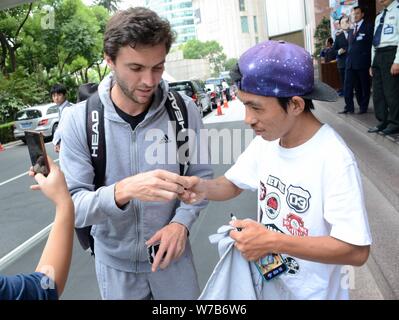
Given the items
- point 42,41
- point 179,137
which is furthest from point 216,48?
point 179,137

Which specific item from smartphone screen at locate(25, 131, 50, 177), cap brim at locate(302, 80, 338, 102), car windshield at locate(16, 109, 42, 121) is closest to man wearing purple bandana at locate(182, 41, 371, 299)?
cap brim at locate(302, 80, 338, 102)

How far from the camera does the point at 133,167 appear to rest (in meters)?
1.62

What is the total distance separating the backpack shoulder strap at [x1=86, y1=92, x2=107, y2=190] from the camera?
1.58 metres

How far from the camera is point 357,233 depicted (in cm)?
119

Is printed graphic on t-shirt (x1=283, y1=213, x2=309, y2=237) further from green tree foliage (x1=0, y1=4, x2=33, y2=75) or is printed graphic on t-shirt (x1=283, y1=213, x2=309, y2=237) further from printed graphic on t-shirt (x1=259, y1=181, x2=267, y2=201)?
green tree foliage (x1=0, y1=4, x2=33, y2=75)

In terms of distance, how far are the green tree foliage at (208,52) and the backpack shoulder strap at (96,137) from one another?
69.9m

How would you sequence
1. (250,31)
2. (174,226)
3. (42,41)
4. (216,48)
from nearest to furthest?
(174,226)
(42,41)
(250,31)
(216,48)

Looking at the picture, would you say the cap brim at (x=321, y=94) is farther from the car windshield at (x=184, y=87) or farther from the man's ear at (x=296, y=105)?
the car windshield at (x=184, y=87)

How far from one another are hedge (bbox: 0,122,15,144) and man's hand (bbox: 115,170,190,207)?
56.3 feet

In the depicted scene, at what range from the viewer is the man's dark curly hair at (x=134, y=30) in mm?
1500

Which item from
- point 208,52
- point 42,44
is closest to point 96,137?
point 42,44

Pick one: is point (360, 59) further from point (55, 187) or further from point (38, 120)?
point (38, 120)

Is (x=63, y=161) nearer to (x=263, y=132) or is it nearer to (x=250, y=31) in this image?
(x=263, y=132)

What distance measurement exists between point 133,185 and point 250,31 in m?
69.9
